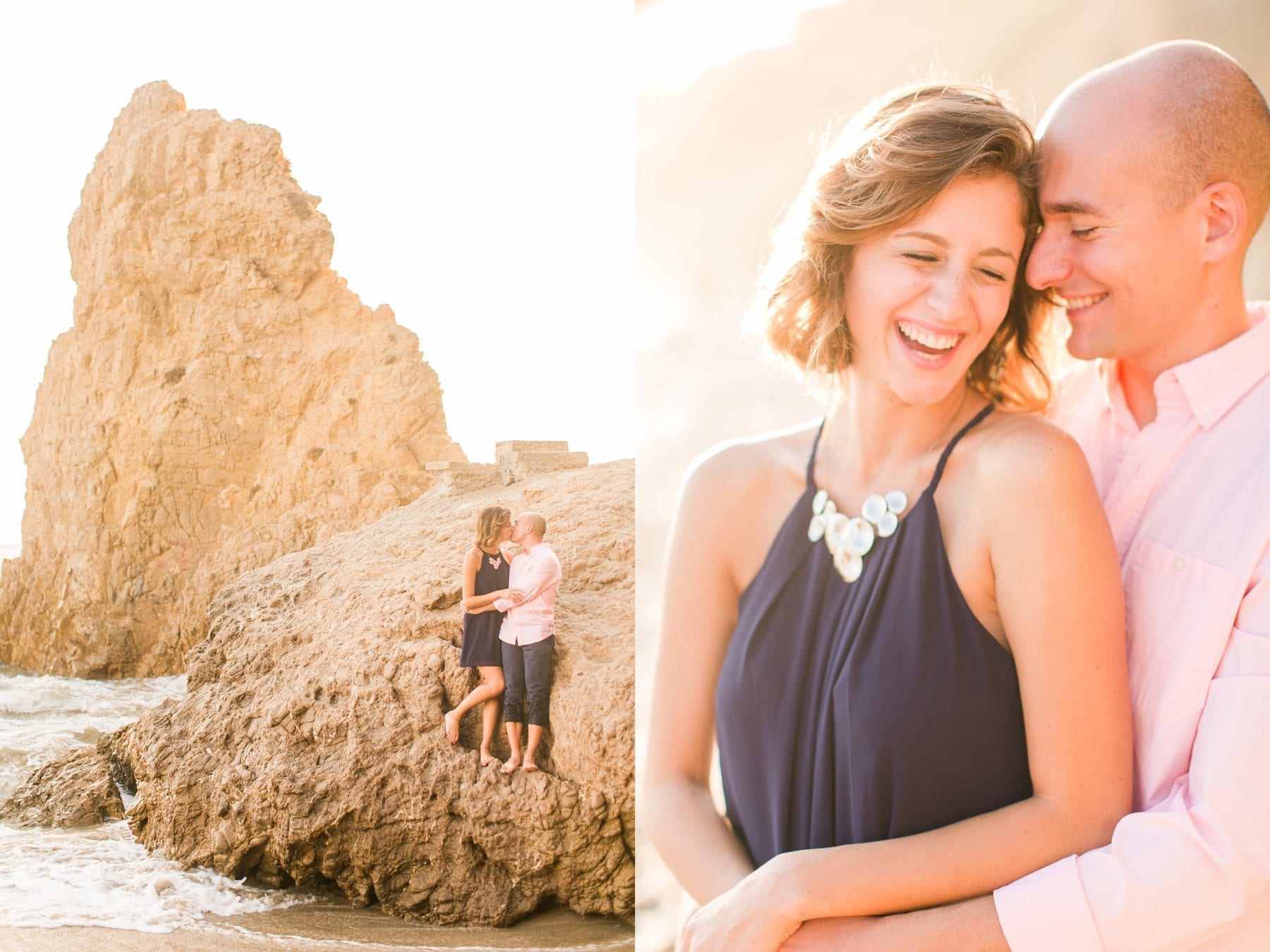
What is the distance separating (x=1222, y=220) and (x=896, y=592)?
66 centimetres

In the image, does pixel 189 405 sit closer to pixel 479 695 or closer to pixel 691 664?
pixel 479 695

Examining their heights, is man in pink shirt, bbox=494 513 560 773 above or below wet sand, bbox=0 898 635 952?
above

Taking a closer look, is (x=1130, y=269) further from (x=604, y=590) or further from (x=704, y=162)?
(x=604, y=590)

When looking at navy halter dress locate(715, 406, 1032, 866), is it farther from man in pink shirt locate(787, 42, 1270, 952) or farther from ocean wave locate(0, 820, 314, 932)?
ocean wave locate(0, 820, 314, 932)

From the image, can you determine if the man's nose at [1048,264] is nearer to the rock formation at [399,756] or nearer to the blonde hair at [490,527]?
the rock formation at [399,756]

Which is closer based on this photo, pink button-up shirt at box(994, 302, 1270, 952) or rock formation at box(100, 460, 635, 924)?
pink button-up shirt at box(994, 302, 1270, 952)

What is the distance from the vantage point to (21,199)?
6188mm

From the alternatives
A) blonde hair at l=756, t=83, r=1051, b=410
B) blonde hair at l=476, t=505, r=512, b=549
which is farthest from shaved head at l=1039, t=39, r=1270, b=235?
blonde hair at l=476, t=505, r=512, b=549

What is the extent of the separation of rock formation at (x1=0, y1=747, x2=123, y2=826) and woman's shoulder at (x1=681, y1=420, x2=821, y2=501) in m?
5.29

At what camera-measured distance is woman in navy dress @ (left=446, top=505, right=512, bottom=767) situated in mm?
4770

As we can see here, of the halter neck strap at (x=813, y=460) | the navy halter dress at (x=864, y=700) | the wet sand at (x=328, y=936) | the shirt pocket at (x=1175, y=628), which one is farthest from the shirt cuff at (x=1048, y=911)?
the wet sand at (x=328, y=936)

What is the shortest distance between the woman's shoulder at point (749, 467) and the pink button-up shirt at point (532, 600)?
3484 mm

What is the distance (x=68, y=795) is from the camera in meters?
5.40

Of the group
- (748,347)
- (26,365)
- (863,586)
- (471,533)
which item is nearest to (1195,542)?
(863,586)
